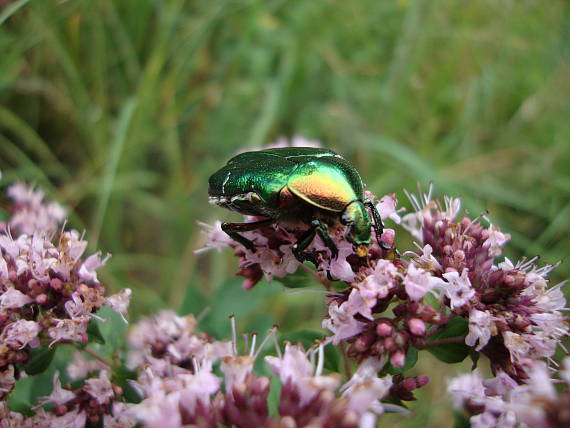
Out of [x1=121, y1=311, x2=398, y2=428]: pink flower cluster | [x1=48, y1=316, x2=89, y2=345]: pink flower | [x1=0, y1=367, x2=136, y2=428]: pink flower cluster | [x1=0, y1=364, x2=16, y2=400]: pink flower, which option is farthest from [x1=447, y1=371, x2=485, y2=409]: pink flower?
[x1=0, y1=364, x2=16, y2=400]: pink flower

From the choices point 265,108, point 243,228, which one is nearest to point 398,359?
point 243,228

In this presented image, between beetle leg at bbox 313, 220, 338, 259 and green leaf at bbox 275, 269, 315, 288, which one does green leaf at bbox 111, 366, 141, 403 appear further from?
beetle leg at bbox 313, 220, 338, 259

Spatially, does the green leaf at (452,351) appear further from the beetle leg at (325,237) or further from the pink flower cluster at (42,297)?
the pink flower cluster at (42,297)

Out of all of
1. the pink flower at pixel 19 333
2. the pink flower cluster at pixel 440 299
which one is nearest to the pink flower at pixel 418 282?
the pink flower cluster at pixel 440 299

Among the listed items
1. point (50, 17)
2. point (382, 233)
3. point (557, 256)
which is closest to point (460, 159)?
point (557, 256)

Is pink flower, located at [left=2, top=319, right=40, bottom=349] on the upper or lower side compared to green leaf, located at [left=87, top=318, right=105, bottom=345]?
lower

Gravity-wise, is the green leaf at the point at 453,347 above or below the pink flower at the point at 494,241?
below

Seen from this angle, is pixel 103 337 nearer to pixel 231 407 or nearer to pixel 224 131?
pixel 231 407

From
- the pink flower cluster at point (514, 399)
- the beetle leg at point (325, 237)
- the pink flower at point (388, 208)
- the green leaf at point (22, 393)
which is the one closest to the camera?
the pink flower cluster at point (514, 399)
